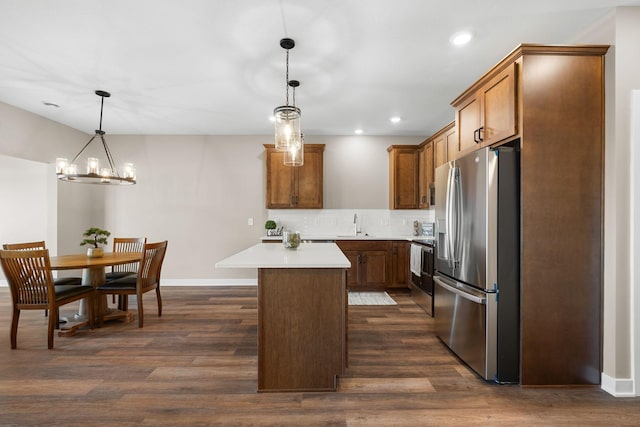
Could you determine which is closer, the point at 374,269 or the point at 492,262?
the point at 492,262

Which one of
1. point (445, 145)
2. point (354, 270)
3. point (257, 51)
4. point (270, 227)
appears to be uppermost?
point (257, 51)

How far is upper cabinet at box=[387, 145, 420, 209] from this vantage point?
517 cm

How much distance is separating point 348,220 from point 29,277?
13.5 feet

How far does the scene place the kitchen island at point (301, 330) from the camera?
2.08m

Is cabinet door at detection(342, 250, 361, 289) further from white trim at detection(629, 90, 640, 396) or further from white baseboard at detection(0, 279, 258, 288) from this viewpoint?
white trim at detection(629, 90, 640, 396)

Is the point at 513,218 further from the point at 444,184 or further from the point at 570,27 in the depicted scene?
the point at 570,27

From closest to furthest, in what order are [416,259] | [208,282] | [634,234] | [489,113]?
[634,234] → [489,113] → [416,259] → [208,282]

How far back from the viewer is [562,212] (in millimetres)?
2129

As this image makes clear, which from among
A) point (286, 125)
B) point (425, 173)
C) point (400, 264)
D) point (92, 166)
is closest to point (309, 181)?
point (425, 173)

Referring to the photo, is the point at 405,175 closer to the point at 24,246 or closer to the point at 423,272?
the point at 423,272

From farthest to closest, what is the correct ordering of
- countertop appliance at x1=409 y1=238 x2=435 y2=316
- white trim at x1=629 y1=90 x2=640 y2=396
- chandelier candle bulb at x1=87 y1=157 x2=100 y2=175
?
countertop appliance at x1=409 y1=238 x2=435 y2=316
chandelier candle bulb at x1=87 y1=157 x2=100 y2=175
white trim at x1=629 y1=90 x2=640 y2=396

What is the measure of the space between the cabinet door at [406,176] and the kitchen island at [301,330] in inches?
134

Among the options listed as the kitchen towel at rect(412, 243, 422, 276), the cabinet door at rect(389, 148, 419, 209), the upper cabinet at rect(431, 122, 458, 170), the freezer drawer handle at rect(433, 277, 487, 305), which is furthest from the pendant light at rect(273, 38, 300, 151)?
the cabinet door at rect(389, 148, 419, 209)

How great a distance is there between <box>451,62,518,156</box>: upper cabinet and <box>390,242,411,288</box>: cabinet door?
2.09 metres
